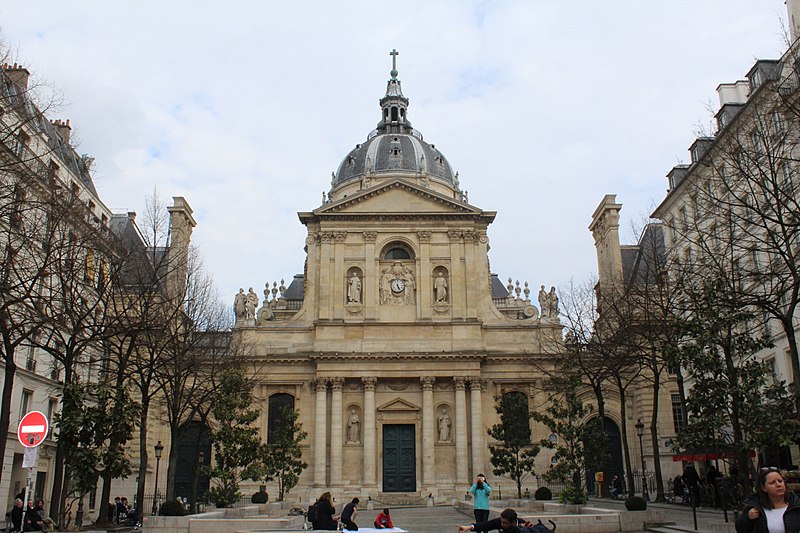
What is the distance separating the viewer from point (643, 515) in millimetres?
22672

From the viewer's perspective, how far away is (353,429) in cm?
4825

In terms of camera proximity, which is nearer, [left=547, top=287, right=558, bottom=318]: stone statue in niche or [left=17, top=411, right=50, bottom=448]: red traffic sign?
[left=17, top=411, right=50, bottom=448]: red traffic sign

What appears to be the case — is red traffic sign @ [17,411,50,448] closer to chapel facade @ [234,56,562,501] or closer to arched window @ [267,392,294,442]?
chapel facade @ [234,56,562,501]

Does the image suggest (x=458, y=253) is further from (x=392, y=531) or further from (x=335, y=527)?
(x=392, y=531)

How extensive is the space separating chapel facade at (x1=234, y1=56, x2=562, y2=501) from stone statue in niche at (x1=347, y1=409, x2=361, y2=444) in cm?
9

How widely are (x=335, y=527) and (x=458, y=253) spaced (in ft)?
113

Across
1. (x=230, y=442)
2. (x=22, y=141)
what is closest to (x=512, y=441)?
(x=230, y=442)

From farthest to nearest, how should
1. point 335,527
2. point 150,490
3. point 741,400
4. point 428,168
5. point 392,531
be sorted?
point 428,168 < point 150,490 < point 741,400 < point 335,527 < point 392,531

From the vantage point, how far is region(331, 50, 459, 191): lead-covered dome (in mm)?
A: 71375

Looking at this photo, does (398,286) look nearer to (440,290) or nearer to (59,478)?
(440,290)

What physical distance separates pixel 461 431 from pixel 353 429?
6.65 m

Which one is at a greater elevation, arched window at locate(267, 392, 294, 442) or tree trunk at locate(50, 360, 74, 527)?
arched window at locate(267, 392, 294, 442)

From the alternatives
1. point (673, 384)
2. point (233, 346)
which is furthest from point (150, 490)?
point (673, 384)

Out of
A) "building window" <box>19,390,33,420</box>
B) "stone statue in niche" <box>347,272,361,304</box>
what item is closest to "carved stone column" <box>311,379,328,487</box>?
"stone statue in niche" <box>347,272,361,304</box>
